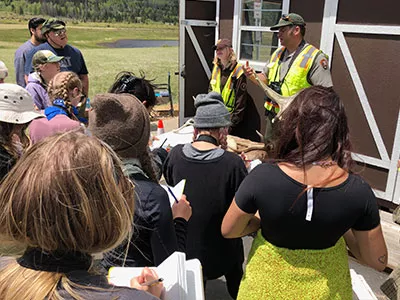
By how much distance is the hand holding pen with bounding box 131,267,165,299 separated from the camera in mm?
1155

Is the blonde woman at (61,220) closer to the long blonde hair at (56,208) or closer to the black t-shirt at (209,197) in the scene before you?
the long blonde hair at (56,208)

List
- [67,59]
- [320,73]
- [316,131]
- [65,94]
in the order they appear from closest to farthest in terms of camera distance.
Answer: [316,131], [65,94], [320,73], [67,59]

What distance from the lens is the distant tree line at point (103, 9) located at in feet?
102

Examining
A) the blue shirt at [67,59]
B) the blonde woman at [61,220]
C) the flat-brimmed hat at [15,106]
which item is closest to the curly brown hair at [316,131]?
the blonde woman at [61,220]

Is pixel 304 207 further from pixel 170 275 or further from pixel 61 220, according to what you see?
pixel 61 220

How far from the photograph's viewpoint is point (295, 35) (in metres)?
4.11

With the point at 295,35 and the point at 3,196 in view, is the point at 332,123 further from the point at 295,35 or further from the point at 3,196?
the point at 295,35

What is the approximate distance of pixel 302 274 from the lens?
1.63m

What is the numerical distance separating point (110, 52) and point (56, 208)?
26772mm

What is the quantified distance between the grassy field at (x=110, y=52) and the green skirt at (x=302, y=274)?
12089 mm

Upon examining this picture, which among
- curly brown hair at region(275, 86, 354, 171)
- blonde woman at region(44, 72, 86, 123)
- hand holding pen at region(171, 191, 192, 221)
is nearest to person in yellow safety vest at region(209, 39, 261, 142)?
blonde woman at region(44, 72, 86, 123)

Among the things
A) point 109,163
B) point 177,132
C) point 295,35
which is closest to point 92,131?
point 109,163

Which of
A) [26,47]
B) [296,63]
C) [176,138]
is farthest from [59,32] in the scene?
[296,63]

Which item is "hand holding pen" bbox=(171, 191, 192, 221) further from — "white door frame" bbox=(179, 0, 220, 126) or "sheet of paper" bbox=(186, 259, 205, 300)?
"white door frame" bbox=(179, 0, 220, 126)
